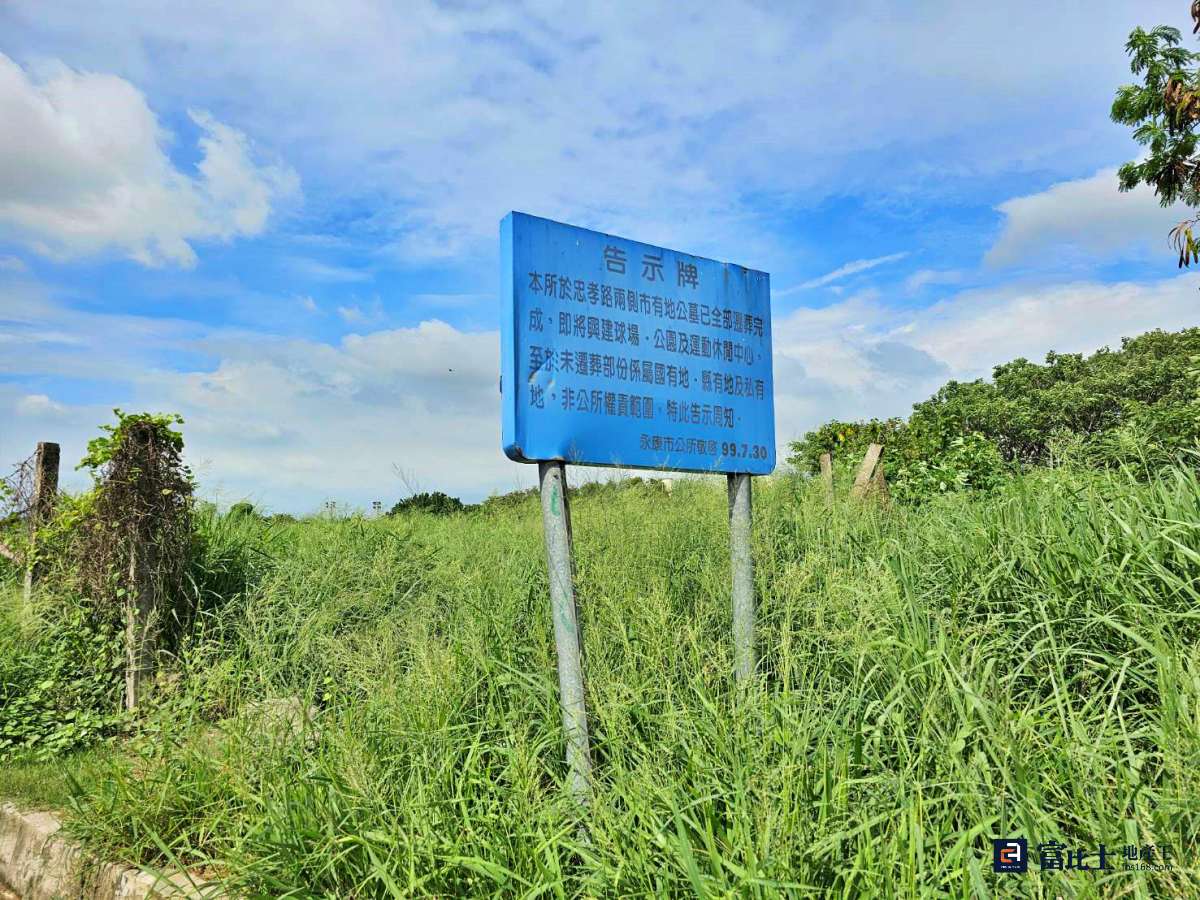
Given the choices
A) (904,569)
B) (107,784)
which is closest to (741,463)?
(904,569)

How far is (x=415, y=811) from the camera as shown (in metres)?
2.71

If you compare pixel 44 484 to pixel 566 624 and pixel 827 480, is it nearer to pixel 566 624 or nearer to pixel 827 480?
pixel 566 624

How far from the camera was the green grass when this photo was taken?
2.25 m

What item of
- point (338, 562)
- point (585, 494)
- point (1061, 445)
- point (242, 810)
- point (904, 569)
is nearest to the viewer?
point (242, 810)

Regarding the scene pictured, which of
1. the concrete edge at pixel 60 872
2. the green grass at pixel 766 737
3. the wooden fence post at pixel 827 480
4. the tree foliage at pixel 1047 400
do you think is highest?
the tree foliage at pixel 1047 400

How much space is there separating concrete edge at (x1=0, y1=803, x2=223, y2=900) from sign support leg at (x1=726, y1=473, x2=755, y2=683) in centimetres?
217

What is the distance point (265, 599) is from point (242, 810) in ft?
8.32

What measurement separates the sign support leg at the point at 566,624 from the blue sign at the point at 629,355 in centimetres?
15

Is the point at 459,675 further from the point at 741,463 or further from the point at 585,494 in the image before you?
the point at 585,494

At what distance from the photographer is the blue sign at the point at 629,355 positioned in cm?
339

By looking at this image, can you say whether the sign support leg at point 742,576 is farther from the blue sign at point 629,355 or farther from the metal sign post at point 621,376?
the blue sign at point 629,355

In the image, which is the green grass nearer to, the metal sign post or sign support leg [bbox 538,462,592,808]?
sign support leg [bbox 538,462,592,808]

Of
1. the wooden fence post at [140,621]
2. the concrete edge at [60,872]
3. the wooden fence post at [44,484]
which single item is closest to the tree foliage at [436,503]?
the wooden fence post at [44,484]

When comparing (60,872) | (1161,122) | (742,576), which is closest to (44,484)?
(60,872)
